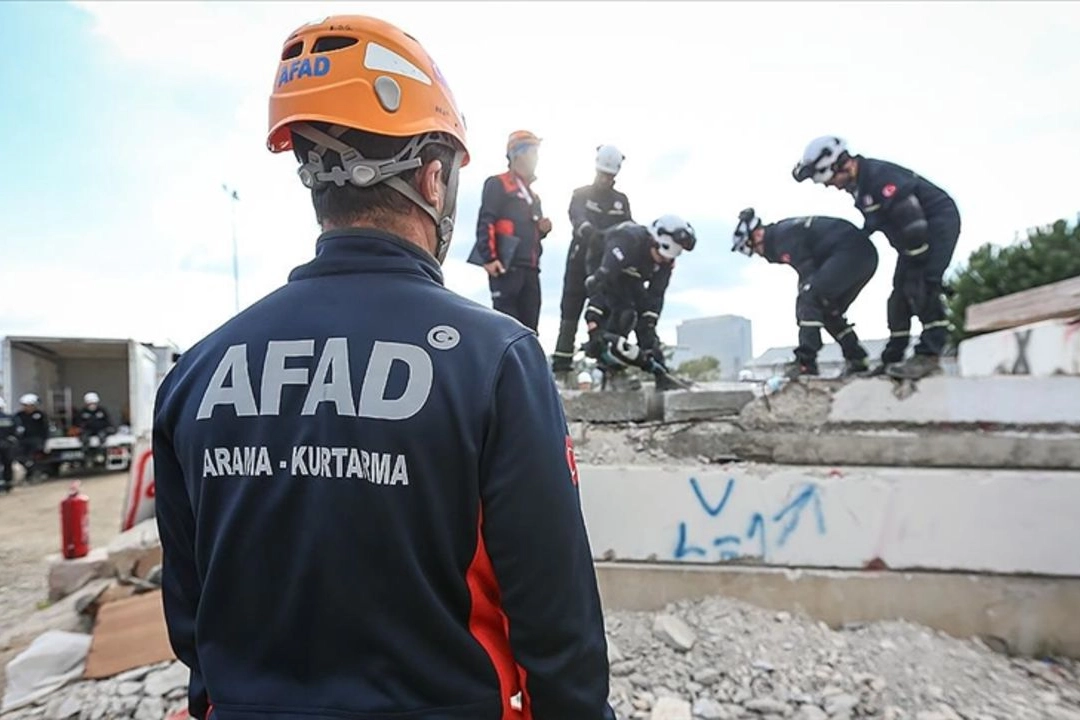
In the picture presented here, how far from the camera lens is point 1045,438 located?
12.9 ft

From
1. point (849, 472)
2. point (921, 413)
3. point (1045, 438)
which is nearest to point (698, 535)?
point (849, 472)

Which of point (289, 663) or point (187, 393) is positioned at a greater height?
point (187, 393)

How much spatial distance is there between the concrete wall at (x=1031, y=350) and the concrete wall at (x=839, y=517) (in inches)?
64.1

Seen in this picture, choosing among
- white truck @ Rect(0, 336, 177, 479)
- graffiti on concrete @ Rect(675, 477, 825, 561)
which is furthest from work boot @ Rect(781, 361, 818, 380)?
white truck @ Rect(0, 336, 177, 479)

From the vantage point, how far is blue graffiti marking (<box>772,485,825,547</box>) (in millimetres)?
3879

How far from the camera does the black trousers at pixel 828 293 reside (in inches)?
199

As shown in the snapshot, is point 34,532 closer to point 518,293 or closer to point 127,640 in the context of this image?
point 127,640

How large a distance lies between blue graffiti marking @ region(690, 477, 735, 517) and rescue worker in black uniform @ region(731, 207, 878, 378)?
55.3 inches

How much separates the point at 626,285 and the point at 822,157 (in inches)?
75.0

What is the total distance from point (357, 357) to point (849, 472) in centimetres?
380

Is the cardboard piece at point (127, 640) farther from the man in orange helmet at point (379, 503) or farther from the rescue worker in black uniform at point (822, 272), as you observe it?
the rescue worker in black uniform at point (822, 272)

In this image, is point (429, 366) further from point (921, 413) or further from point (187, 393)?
point (921, 413)

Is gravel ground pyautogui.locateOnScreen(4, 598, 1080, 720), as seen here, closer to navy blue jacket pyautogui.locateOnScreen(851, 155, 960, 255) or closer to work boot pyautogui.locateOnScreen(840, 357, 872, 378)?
work boot pyautogui.locateOnScreen(840, 357, 872, 378)

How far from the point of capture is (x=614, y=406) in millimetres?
4789
